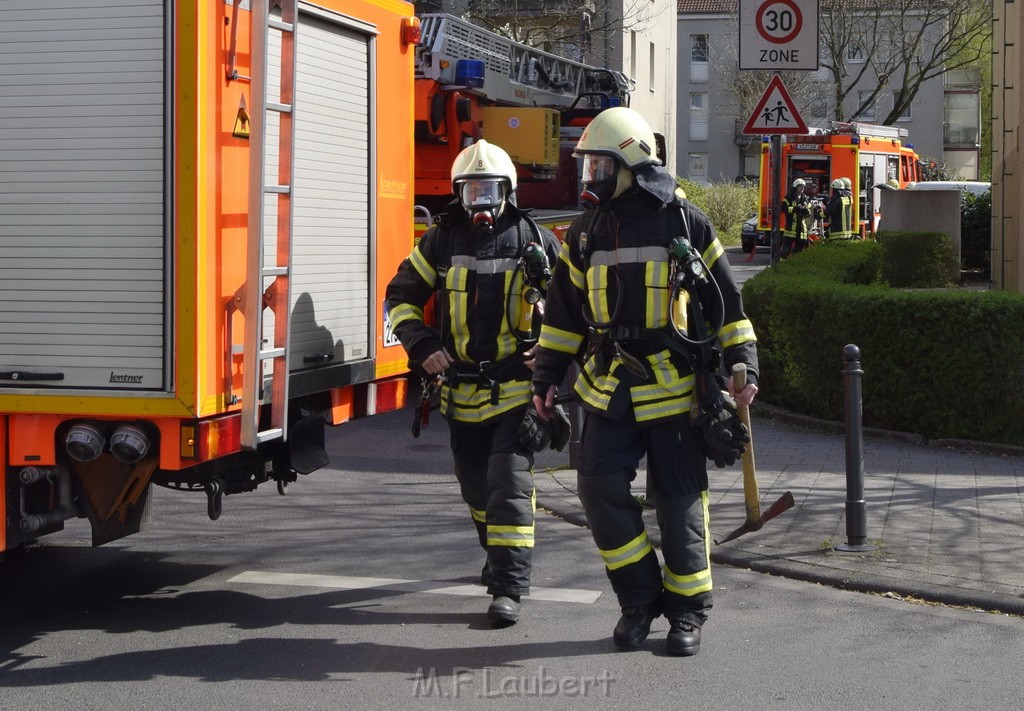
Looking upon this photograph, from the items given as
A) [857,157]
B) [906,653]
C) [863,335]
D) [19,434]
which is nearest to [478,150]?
[19,434]

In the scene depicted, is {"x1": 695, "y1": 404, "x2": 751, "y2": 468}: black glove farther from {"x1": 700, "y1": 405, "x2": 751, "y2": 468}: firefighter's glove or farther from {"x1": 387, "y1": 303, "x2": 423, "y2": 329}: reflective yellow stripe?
{"x1": 387, "y1": 303, "x2": 423, "y2": 329}: reflective yellow stripe

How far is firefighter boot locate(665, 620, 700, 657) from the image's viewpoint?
517 cm

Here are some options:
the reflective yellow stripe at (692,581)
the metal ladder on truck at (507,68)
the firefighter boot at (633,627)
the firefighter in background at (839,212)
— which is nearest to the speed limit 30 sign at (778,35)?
the metal ladder on truck at (507,68)

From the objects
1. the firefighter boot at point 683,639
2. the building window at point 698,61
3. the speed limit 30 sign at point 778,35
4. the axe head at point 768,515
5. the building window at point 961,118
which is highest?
the building window at point 698,61

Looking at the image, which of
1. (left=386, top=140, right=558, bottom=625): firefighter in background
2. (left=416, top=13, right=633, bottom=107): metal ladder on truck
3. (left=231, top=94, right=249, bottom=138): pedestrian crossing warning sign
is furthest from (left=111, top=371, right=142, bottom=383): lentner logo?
(left=416, top=13, right=633, bottom=107): metal ladder on truck

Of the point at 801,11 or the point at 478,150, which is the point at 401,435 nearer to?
the point at 801,11

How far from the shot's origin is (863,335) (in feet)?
32.1

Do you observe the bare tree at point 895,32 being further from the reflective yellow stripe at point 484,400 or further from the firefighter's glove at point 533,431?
the firefighter's glove at point 533,431

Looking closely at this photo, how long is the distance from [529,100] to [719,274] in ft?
34.6

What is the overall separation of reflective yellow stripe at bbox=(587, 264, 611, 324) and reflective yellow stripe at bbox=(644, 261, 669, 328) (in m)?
0.17

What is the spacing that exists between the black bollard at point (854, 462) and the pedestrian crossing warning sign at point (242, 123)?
10.3 ft

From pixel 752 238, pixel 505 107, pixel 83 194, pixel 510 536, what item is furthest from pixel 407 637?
pixel 752 238

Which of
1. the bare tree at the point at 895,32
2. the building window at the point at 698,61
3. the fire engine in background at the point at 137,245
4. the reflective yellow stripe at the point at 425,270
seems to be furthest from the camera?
the building window at the point at 698,61

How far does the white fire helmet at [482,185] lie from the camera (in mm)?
5773
